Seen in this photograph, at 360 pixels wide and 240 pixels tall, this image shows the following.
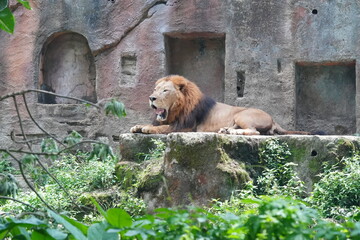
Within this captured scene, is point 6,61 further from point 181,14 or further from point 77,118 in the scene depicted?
point 181,14

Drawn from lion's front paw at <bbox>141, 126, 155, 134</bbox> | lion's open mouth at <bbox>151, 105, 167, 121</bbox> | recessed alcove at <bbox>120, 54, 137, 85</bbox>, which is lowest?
lion's front paw at <bbox>141, 126, 155, 134</bbox>

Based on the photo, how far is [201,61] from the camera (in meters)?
11.3

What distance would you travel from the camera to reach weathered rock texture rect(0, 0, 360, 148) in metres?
10.1

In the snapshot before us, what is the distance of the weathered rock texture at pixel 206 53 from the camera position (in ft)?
33.1

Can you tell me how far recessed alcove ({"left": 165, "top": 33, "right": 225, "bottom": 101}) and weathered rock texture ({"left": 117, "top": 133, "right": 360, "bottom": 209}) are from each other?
11.2 feet

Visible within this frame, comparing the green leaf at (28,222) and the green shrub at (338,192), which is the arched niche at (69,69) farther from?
the green leaf at (28,222)

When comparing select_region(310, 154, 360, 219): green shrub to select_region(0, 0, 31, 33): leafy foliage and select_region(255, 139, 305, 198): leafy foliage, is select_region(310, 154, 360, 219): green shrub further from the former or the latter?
select_region(0, 0, 31, 33): leafy foliage

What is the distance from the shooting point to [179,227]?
2.50 meters

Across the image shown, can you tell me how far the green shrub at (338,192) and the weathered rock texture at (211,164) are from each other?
548 mm

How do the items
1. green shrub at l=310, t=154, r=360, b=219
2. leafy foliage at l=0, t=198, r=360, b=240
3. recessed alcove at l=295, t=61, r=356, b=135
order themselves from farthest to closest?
recessed alcove at l=295, t=61, r=356, b=135 < green shrub at l=310, t=154, r=360, b=219 < leafy foliage at l=0, t=198, r=360, b=240

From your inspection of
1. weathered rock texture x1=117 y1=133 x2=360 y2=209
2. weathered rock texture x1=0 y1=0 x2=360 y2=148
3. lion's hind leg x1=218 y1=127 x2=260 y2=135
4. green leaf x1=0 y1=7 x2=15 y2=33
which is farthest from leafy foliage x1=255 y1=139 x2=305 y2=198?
green leaf x1=0 y1=7 x2=15 y2=33

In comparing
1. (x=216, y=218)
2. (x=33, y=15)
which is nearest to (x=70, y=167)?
(x=33, y=15)

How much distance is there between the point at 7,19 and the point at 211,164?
3919 millimetres

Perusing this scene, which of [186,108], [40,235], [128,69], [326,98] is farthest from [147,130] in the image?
[40,235]
